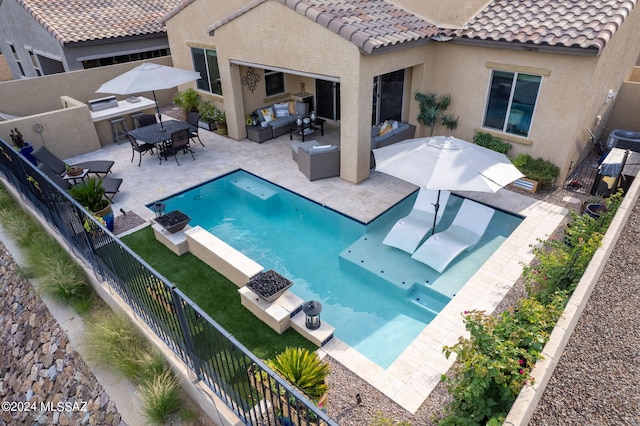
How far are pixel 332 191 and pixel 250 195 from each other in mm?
2748

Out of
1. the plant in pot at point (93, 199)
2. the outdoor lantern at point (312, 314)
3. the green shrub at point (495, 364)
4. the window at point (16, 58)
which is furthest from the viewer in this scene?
the window at point (16, 58)

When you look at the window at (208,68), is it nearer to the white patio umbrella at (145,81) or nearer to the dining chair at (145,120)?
the dining chair at (145,120)

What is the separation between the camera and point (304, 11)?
38.4ft

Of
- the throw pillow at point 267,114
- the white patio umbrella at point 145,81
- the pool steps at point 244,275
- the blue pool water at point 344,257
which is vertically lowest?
the blue pool water at point 344,257

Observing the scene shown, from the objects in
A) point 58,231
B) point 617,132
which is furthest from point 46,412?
point 617,132

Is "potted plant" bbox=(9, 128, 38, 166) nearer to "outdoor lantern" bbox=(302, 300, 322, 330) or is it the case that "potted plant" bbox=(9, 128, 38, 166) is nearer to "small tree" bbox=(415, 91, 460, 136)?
"outdoor lantern" bbox=(302, 300, 322, 330)

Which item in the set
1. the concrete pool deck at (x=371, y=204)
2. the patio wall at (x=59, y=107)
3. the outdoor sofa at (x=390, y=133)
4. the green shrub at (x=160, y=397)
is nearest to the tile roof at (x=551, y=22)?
the outdoor sofa at (x=390, y=133)

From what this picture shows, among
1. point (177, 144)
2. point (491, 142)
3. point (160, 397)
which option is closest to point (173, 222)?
point (160, 397)

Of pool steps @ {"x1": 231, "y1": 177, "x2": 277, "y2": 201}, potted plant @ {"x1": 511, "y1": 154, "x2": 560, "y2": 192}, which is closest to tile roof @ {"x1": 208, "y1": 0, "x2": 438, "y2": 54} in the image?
potted plant @ {"x1": 511, "y1": 154, "x2": 560, "y2": 192}

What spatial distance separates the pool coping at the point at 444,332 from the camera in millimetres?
6613

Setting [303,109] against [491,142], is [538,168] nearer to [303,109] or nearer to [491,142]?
[491,142]

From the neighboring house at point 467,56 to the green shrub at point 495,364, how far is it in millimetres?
7885

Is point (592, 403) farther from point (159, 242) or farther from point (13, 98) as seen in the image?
point (13, 98)

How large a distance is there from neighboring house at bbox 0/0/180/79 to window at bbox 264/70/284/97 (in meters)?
7.53
